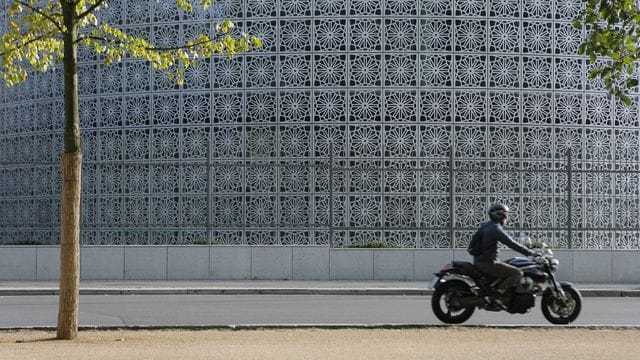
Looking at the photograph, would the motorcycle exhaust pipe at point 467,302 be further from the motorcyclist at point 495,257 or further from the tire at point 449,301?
the motorcyclist at point 495,257

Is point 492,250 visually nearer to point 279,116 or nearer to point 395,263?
point 395,263

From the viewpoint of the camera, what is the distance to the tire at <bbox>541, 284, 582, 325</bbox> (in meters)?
14.2

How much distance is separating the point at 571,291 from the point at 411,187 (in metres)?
9.65

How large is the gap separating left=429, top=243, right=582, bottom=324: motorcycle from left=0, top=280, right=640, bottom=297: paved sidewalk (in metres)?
5.74

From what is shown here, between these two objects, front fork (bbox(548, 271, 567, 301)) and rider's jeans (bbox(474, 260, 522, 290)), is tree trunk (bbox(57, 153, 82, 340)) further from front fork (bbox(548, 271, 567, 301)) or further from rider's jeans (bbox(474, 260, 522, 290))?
front fork (bbox(548, 271, 567, 301))

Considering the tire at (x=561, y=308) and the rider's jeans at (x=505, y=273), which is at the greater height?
the rider's jeans at (x=505, y=273)

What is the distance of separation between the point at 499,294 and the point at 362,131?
1065 cm

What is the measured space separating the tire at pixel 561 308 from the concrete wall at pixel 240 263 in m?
8.29

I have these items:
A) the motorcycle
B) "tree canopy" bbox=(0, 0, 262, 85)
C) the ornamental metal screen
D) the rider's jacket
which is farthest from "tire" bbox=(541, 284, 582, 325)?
the ornamental metal screen

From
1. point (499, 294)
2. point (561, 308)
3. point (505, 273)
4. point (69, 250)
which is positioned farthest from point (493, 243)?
point (69, 250)

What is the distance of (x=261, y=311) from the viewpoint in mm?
16078

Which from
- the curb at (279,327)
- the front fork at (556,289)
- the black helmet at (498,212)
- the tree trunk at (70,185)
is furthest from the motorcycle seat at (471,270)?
the tree trunk at (70,185)

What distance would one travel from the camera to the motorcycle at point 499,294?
46.5ft

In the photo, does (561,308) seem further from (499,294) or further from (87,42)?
(87,42)
